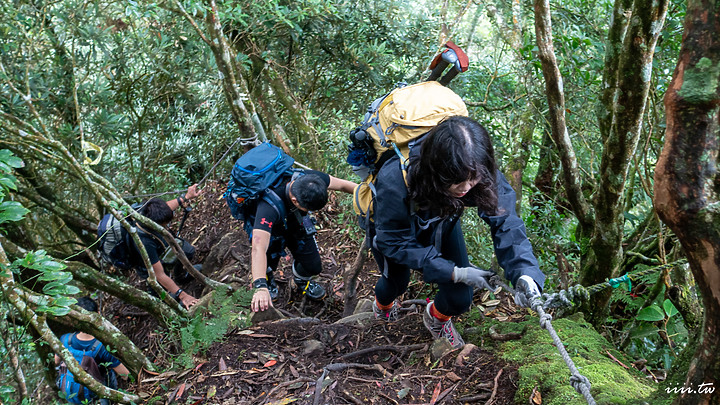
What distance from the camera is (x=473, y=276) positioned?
9.79ft

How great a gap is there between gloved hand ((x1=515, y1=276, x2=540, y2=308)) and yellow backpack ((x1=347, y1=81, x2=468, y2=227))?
88 centimetres

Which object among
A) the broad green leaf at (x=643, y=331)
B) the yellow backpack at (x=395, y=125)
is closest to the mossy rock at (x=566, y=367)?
the broad green leaf at (x=643, y=331)

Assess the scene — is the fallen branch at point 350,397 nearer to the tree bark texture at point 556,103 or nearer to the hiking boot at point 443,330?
the hiking boot at point 443,330

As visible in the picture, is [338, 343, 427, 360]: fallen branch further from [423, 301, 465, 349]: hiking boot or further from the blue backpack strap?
the blue backpack strap

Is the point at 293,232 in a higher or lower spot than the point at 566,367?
lower

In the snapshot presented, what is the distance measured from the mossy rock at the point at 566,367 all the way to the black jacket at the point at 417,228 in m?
0.54

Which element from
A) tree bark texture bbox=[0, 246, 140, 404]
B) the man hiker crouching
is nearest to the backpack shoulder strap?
the man hiker crouching

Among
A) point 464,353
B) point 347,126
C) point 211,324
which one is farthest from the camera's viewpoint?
point 347,126

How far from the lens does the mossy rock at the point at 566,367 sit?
2.47 metres

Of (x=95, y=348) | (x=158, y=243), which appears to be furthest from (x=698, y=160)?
(x=158, y=243)

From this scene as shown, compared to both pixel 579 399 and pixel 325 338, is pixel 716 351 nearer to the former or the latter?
pixel 579 399

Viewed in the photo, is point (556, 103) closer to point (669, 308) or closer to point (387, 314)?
point (669, 308)

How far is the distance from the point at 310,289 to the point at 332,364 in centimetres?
186

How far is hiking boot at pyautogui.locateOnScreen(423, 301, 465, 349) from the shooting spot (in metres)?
3.60
